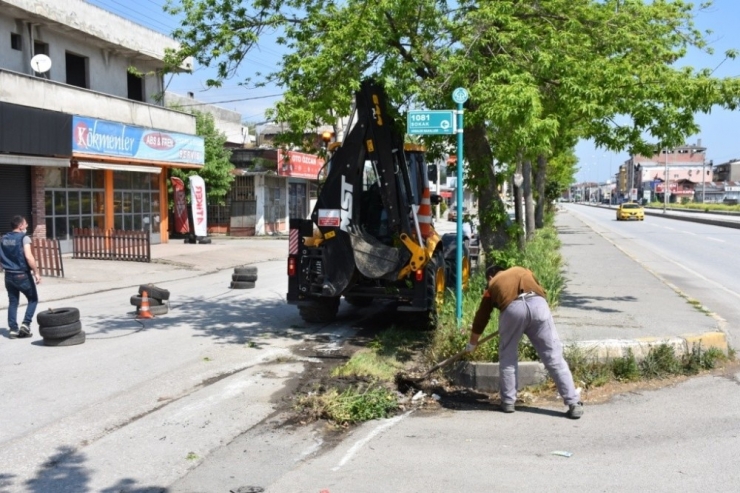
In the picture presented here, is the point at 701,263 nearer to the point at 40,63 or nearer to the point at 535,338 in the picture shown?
the point at 535,338

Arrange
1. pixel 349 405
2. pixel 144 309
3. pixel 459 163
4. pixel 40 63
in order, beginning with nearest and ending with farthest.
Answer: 1. pixel 349 405
2. pixel 459 163
3. pixel 144 309
4. pixel 40 63

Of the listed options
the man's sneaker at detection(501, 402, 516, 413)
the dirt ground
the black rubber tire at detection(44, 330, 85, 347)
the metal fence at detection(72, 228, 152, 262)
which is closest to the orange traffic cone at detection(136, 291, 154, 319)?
the black rubber tire at detection(44, 330, 85, 347)

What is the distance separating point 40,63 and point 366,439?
19737 mm

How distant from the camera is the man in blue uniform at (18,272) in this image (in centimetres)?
1026

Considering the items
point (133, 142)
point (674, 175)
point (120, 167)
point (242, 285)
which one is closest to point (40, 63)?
point (133, 142)

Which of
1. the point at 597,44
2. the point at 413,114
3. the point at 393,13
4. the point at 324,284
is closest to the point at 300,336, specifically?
the point at 324,284

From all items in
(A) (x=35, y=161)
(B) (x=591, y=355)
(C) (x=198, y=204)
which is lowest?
(B) (x=591, y=355)

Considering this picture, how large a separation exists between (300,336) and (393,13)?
478 cm

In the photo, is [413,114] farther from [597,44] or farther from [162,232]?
[162,232]

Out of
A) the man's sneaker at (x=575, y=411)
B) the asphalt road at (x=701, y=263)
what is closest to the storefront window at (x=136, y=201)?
the asphalt road at (x=701, y=263)

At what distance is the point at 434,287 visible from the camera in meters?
10.1

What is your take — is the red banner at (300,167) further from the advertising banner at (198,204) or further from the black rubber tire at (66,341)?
the black rubber tire at (66,341)

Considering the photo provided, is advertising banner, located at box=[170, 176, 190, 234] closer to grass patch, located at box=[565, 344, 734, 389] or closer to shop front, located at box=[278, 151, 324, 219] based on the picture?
shop front, located at box=[278, 151, 324, 219]

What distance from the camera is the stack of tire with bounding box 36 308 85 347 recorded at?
967cm
